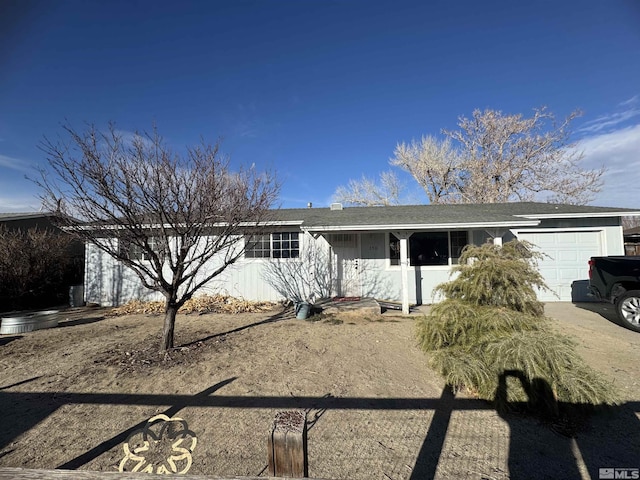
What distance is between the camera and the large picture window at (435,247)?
371 inches

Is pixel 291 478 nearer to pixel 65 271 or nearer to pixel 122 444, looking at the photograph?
pixel 122 444

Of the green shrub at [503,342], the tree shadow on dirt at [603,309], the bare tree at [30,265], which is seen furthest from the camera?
the bare tree at [30,265]

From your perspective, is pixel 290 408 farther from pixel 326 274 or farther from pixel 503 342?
pixel 326 274

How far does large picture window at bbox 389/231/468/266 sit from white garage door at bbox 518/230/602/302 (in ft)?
7.34

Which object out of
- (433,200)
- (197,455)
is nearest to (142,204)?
(197,455)

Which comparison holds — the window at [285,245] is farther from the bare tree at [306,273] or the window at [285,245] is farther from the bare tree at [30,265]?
the bare tree at [30,265]

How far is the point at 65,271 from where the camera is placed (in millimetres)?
11031

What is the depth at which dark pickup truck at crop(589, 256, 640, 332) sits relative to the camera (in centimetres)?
629

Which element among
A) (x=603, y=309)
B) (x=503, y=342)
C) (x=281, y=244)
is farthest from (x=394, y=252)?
(x=503, y=342)

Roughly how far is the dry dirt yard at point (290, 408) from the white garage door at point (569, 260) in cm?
327

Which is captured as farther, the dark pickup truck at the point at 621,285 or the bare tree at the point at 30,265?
the bare tree at the point at 30,265

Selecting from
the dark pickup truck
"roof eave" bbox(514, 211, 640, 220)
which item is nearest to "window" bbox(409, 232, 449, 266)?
"roof eave" bbox(514, 211, 640, 220)

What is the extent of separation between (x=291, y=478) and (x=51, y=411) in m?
3.71

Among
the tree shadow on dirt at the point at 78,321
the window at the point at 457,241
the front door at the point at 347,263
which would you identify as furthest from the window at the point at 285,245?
the tree shadow on dirt at the point at 78,321
